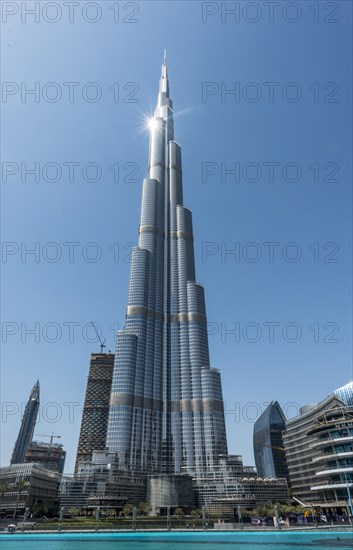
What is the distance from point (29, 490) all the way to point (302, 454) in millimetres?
123522

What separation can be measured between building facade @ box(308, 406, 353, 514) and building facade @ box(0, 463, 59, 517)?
110 m

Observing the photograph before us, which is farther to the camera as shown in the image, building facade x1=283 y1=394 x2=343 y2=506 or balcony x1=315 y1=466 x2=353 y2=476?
building facade x1=283 y1=394 x2=343 y2=506

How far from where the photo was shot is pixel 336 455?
120125mm

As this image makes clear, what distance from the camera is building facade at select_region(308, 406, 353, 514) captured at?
117 metres

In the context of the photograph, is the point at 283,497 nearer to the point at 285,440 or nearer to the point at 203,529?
the point at 285,440

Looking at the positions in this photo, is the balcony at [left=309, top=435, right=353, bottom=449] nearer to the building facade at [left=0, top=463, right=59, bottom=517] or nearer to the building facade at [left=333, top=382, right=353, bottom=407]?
the building facade at [left=333, top=382, right=353, bottom=407]

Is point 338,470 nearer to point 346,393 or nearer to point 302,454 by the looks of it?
point 346,393

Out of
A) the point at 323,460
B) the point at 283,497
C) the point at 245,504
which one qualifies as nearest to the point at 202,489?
the point at 245,504

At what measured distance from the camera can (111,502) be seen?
175 meters

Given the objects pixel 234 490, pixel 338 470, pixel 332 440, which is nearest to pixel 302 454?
pixel 234 490

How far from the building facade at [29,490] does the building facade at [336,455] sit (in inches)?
4346

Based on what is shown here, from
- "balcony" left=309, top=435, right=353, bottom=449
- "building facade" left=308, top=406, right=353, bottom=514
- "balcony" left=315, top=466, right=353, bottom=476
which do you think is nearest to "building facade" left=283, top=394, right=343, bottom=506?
"building facade" left=308, top=406, right=353, bottom=514

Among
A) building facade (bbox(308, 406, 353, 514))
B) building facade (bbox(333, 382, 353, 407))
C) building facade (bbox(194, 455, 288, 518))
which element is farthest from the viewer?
building facade (bbox(194, 455, 288, 518))

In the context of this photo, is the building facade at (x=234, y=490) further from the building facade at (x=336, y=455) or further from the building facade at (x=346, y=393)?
the building facade at (x=336, y=455)
